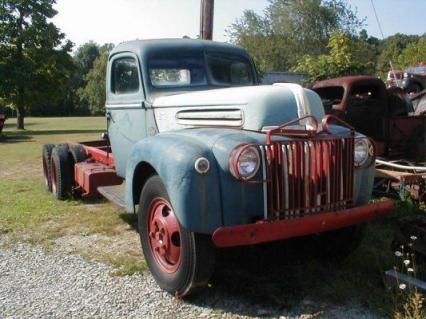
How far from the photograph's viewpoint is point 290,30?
3972 centimetres

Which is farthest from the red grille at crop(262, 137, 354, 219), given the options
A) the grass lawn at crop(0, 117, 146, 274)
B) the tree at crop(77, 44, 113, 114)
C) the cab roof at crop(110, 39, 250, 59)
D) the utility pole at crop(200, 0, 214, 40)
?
the tree at crop(77, 44, 113, 114)

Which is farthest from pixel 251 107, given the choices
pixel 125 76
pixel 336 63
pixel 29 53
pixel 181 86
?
pixel 29 53

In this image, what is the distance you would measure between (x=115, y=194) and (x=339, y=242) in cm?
232

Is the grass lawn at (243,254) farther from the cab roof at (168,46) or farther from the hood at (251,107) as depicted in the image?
the cab roof at (168,46)

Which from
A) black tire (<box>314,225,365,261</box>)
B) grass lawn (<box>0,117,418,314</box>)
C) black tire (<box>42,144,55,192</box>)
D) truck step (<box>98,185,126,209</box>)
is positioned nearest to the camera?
grass lawn (<box>0,117,418,314</box>)

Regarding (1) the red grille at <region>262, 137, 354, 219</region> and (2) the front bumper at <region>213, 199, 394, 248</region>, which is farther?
(1) the red grille at <region>262, 137, 354, 219</region>

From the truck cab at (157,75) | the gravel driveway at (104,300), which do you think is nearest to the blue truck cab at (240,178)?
the gravel driveway at (104,300)

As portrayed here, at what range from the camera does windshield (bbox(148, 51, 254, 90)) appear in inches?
198

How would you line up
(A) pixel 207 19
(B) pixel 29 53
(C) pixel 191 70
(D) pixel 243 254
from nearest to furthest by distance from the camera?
1. (D) pixel 243 254
2. (C) pixel 191 70
3. (A) pixel 207 19
4. (B) pixel 29 53

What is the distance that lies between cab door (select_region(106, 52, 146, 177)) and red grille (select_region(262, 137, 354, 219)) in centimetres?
196

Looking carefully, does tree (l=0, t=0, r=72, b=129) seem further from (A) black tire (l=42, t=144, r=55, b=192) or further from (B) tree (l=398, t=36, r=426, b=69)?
(B) tree (l=398, t=36, r=426, b=69)

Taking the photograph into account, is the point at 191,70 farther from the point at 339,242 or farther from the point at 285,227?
the point at 285,227

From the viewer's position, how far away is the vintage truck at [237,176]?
335cm

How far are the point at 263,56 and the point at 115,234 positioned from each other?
115 ft
